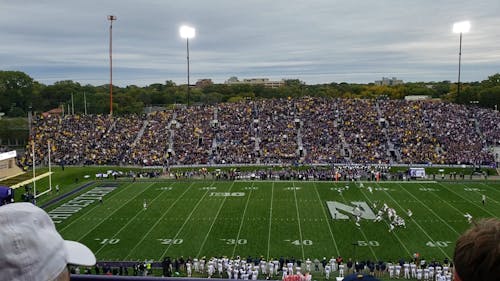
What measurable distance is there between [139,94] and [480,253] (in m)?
86.8

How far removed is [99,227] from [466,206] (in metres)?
18.6

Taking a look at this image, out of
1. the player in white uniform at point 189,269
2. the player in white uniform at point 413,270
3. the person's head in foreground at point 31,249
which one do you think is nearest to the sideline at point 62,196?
the player in white uniform at point 189,269

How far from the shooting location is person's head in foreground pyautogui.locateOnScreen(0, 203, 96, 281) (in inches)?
58.8

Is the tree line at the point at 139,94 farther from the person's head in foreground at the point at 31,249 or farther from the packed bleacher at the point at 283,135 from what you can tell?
the person's head in foreground at the point at 31,249

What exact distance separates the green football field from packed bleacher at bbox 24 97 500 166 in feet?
26.7

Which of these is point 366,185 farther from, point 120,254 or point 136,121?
point 136,121

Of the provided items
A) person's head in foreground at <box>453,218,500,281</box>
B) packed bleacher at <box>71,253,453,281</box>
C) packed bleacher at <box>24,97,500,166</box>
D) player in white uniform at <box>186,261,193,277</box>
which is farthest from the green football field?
person's head in foreground at <box>453,218,500,281</box>

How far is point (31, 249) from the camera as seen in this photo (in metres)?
1.52

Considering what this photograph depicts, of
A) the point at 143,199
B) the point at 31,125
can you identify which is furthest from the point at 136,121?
the point at 143,199

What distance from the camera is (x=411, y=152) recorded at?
131 feet

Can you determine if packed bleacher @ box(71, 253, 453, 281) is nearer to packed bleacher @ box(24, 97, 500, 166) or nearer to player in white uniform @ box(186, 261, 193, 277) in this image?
player in white uniform @ box(186, 261, 193, 277)

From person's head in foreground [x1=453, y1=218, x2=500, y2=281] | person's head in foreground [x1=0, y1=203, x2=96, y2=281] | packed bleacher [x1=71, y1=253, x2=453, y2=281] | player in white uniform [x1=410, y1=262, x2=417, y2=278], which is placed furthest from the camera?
player in white uniform [x1=410, y1=262, x2=417, y2=278]

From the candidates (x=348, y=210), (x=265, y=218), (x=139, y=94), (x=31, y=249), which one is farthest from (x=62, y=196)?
(x=139, y=94)

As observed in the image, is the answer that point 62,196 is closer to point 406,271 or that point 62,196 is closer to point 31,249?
point 406,271
